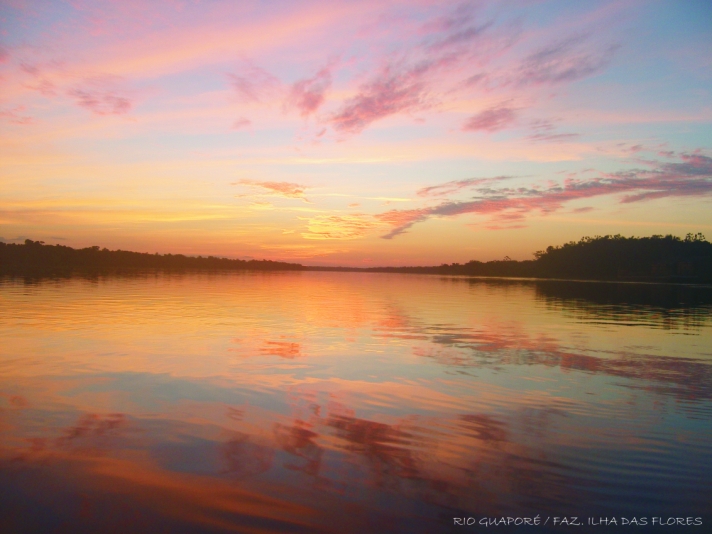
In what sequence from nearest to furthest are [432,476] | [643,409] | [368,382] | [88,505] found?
1. [88,505]
2. [432,476]
3. [643,409]
4. [368,382]

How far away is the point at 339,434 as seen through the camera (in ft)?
28.2

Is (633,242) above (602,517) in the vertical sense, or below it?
above

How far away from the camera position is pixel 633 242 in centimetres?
16988

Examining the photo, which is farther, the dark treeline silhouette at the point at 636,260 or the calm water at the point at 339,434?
the dark treeline silhouette at the point at 636,260

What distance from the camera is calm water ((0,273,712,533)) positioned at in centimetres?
598

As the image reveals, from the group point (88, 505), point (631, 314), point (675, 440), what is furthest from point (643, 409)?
A: point (631, 314)

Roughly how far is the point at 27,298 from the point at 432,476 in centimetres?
3549

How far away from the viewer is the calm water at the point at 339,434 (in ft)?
19.6

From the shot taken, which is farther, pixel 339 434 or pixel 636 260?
pixel 636 260

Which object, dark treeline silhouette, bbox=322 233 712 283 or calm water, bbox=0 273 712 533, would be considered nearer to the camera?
calm water, bbox=0 273 712 533

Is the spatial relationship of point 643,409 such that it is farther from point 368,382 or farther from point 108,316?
point 108,316

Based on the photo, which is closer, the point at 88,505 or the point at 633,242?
the point at 88,505

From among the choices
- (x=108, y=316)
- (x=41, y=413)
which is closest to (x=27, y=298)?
(x=108, y=316)

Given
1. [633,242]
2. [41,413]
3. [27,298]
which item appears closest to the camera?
[41,413]
